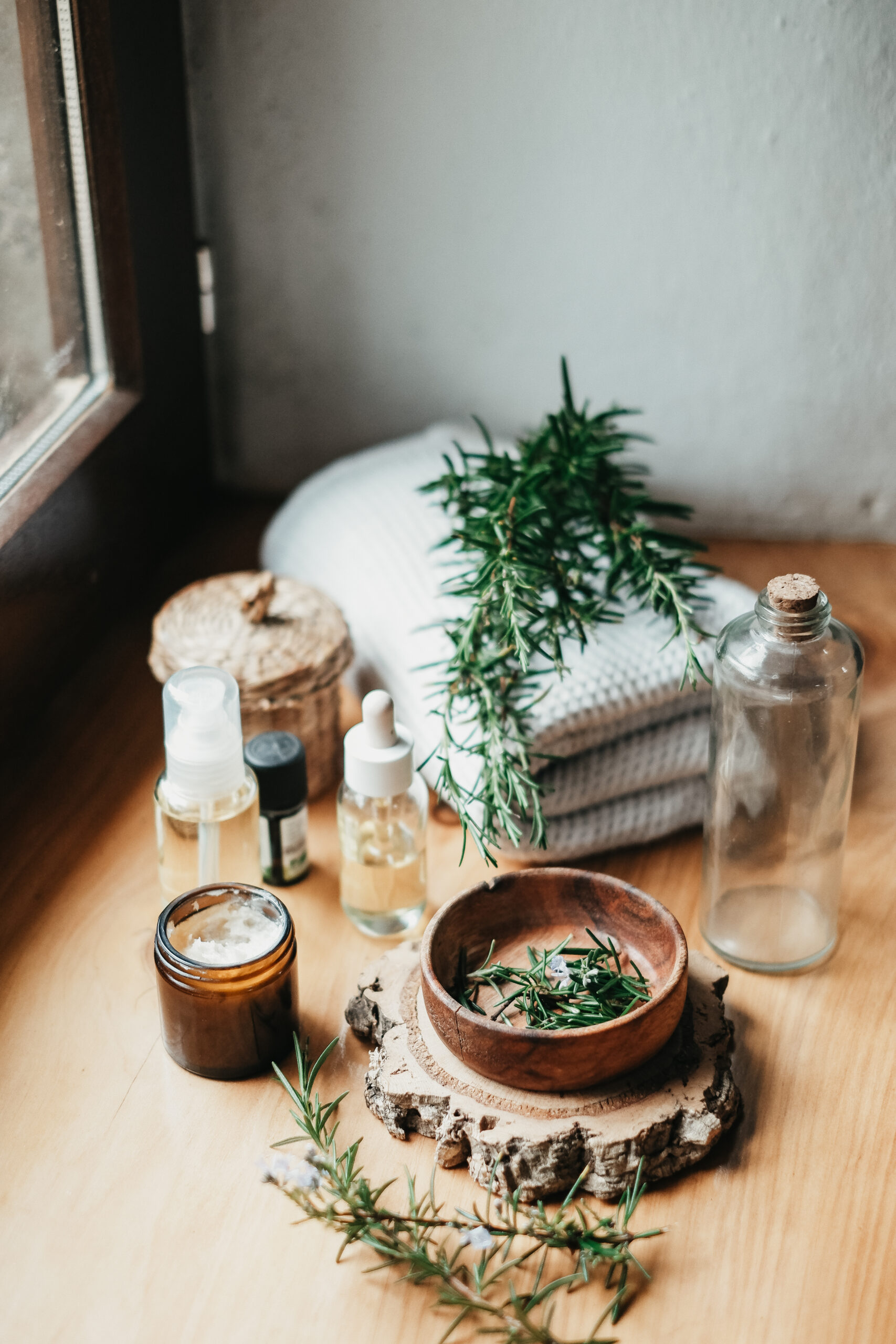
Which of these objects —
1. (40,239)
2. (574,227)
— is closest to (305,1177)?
(40,239)

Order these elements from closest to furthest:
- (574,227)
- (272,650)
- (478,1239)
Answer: (478,1239) → (272,650) → (574,227)

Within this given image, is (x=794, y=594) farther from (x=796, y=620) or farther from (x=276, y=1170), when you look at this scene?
(x=276, y=1170)

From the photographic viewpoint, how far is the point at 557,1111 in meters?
0.53

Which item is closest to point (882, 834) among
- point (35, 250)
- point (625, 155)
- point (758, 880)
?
point (758, 880)

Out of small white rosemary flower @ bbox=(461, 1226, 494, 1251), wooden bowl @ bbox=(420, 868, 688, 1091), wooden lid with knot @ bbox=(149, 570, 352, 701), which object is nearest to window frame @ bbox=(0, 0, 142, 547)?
wooden lid with knot @ bbox=(149, 570, 352, 701)

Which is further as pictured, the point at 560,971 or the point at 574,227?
the point at 574,227

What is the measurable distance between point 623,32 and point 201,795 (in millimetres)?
594

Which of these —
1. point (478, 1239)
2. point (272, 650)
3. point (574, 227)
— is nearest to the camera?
point (478, 1239)

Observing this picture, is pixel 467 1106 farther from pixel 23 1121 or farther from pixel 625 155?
pixel 625 155

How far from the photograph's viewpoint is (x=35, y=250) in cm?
76

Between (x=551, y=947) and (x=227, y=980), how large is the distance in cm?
16

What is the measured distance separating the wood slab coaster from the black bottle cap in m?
0.14

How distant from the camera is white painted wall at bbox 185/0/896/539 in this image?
33.4 inches

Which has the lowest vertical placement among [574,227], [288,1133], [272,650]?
[288,1133]
